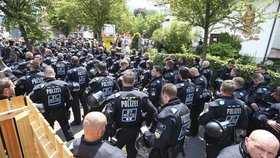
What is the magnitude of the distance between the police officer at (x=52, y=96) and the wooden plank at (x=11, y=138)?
1742 mm

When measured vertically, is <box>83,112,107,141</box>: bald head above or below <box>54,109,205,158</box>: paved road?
above

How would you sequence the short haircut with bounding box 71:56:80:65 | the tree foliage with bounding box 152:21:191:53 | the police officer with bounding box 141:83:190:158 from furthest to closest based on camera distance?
the tree foliage with bounding box 152:21:191:53
the short haircut with bounding box 71:56:80:65
the police officer with bounding box 141:83:190:158

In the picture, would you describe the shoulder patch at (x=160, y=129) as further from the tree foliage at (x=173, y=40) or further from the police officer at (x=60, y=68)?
the tree foliage at (x=173, y=40)

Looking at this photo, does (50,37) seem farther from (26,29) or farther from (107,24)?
(107,24)

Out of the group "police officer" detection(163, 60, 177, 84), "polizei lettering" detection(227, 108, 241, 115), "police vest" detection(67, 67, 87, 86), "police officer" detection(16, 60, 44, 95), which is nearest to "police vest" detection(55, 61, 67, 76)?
"police vest" detection(67, 67, 87, 86)

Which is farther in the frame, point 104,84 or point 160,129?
point 104,84

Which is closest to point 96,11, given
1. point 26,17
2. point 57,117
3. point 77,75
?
point 26,17

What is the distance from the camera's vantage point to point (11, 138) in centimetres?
326

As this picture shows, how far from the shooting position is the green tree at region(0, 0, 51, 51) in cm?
1141

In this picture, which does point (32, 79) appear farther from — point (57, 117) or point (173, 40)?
point (173, 40)

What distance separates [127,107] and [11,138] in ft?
6.17

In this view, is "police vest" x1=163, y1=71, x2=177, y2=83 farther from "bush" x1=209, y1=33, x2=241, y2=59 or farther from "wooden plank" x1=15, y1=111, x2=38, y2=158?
→ "bush" x1=209, y1=33, x2=241, y2=59

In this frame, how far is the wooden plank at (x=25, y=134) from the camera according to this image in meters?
3.14

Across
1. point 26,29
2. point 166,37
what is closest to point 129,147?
point 26,29
